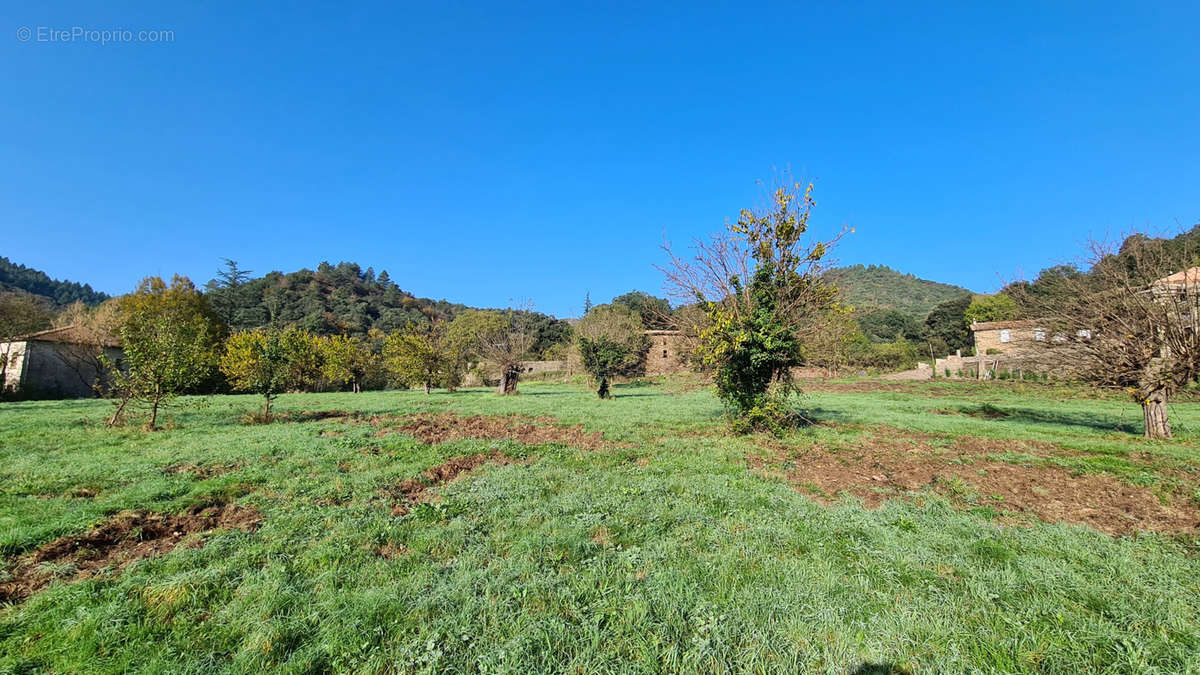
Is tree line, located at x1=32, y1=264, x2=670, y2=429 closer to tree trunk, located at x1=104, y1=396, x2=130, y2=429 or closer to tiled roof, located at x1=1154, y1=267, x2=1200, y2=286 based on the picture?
tree trunk, located at x1=104, y1=396, x2=130, y2=429

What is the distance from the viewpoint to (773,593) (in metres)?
3.29

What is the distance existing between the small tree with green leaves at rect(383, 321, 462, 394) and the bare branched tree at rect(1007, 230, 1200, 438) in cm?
2744

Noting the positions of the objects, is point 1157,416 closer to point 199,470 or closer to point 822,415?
point 822,415

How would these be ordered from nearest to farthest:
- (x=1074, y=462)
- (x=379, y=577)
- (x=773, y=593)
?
(x=773, y=593)
(x=379, y=577)
(x=1074, y=462)

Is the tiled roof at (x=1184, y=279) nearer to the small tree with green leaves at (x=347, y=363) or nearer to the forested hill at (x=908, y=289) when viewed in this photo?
the small tree with green leaves at (x=347, y=363)

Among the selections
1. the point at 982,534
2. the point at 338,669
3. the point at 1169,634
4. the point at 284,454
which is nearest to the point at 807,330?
the point at 982,534

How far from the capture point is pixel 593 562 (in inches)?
150

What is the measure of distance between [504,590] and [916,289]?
12651 cm

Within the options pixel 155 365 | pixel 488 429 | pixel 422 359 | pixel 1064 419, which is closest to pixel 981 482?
pixel 488 429

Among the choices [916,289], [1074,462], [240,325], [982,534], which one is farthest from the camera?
[916,289]

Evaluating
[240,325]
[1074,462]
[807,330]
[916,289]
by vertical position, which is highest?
[916,289]

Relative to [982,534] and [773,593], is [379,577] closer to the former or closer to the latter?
[773,593]

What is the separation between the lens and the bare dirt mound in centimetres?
519

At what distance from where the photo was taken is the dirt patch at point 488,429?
1019 cm
